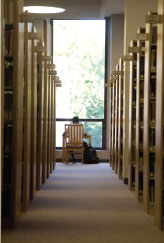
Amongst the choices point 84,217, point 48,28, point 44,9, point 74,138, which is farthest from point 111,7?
point 84,217

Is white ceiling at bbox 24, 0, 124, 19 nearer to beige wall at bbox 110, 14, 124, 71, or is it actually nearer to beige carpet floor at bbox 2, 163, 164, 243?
beige wall at bbox 110, 14, 124, 71

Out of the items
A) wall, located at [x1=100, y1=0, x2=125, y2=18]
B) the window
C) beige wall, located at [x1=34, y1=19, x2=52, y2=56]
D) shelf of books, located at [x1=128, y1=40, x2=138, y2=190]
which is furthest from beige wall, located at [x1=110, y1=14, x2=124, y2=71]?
shelf of books, located at [x1=128, y1=40, x2=138, y2=190]

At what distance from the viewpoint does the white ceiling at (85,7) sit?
11.9 meters

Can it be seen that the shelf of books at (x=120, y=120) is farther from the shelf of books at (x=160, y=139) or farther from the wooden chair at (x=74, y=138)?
the shelf of books at (x=160, y=139)

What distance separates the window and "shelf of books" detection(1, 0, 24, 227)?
8925 millimetres

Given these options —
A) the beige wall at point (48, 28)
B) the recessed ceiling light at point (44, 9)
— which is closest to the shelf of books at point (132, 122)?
the recessed ceiling light at point (44, 9)

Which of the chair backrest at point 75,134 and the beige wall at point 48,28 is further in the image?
the beige wall at point 48,28

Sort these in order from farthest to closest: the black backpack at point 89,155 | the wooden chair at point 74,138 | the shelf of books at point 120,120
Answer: the black backpack at point 89,155 < the wooden chair at point 74,138 < the shelf of books at point 120,120

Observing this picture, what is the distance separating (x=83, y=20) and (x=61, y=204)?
9.07 meters

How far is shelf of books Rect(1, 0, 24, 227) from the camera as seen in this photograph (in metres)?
5.24

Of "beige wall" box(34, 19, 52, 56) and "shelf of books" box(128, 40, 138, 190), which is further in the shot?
"beige wall" box(34, 19, 52, 56)

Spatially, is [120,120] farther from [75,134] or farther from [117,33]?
[117,33]

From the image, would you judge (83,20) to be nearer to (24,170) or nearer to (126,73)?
(126,73)

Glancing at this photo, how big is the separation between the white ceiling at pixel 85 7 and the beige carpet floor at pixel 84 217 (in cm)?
486
